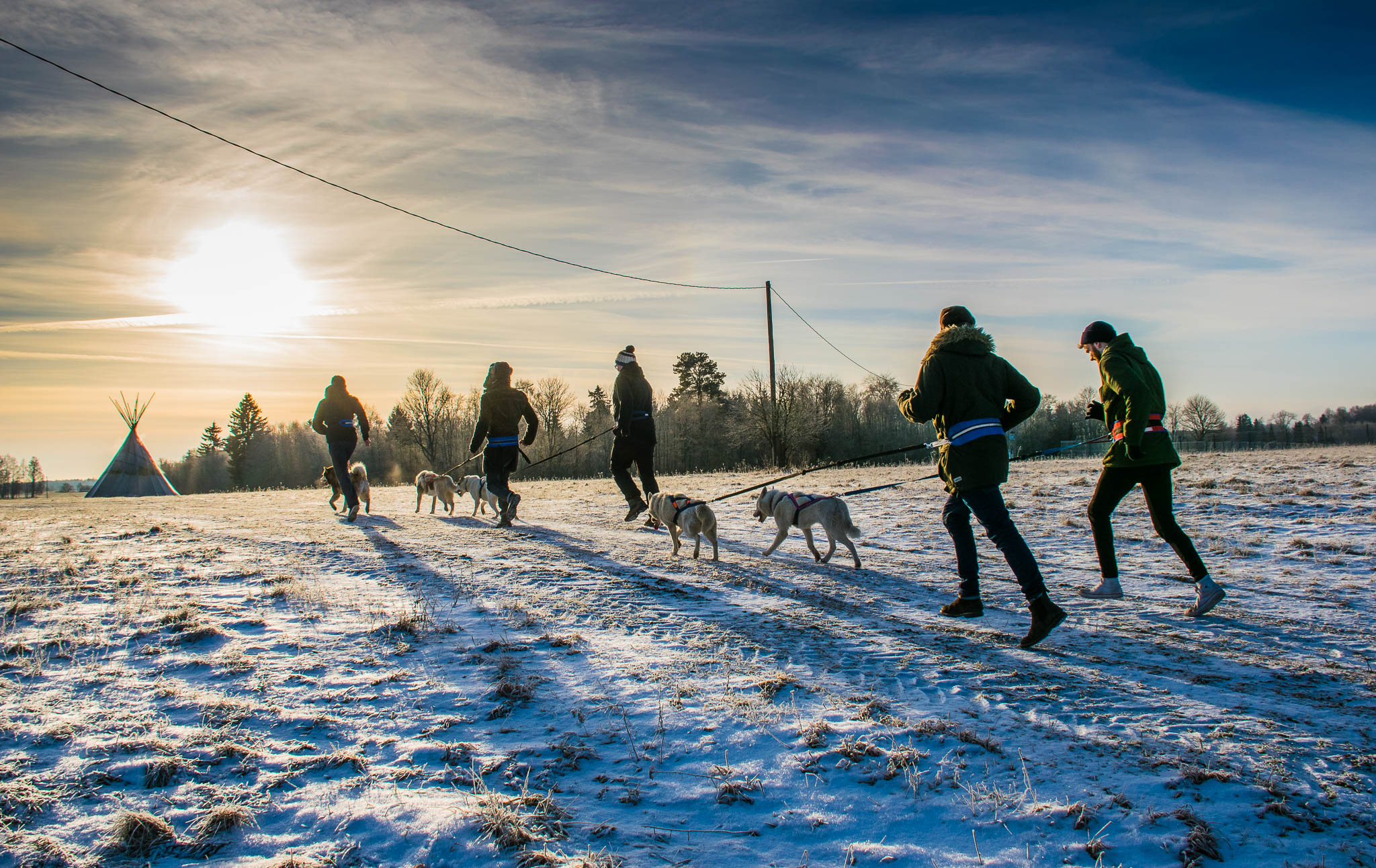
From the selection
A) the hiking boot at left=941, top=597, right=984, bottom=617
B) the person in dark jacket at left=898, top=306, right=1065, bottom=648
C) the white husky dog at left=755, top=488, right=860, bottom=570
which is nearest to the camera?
the person in dark jacket at left=898, top=306, right=1065, bottom=648

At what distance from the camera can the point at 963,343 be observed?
192 inches

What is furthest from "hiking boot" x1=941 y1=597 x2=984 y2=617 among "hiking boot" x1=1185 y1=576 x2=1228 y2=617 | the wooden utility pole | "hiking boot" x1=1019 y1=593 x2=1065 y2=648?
the wooden utility pole

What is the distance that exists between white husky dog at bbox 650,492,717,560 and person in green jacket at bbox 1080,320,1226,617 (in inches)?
141

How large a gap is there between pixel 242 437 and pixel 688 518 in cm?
9036

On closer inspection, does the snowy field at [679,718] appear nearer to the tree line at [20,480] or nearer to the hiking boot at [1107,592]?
the hiking boot at [1107,592]

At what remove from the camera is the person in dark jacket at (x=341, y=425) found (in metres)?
11.8

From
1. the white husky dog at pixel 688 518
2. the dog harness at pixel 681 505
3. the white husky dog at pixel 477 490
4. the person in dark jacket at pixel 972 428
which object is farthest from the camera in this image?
the white husky dog at pixel 477 490

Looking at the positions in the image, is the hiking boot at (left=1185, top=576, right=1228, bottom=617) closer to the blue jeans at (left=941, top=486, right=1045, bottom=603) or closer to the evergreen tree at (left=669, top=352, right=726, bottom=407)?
the blue jeans at (left=941, top=486, right=1045, bottom=603)

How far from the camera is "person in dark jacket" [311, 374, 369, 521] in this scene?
11.8 meters

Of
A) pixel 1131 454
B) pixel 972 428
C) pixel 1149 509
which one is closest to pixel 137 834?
pixel 972 428

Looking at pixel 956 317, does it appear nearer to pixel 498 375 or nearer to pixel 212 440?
pixel 498 375

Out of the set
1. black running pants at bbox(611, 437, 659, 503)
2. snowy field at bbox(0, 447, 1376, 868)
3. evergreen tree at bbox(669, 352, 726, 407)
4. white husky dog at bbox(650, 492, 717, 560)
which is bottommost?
snowy field at bbox(0, 447, 1376, 868)

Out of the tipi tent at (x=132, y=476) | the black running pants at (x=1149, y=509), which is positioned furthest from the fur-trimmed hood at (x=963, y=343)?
the tipi tent at (x=132, y=476)

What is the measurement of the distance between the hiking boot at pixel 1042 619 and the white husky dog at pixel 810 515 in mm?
2569
